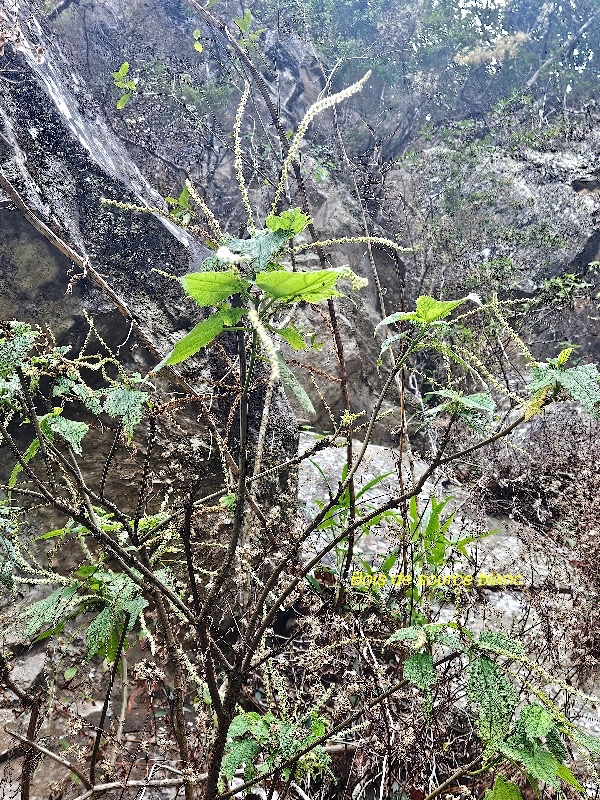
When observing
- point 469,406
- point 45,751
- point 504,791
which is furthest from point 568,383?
point 45,751

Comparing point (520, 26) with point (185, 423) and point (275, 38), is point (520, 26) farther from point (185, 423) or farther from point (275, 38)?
point (185, 423)

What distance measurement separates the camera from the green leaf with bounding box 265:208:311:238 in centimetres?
65

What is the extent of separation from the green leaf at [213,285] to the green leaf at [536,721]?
2.57 feet

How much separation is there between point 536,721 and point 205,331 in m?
0.78

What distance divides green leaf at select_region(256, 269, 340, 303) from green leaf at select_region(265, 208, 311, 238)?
89mm

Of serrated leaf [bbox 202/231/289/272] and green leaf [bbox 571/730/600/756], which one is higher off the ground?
serrated leaf [bbox 202/231/289/272]

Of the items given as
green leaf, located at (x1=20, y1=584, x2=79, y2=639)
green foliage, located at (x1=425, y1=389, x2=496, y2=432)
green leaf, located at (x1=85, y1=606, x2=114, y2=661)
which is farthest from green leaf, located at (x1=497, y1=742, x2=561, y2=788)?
green leaf, located at (x1=20, y1=584, x2=79, y2=639)

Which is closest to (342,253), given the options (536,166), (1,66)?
(536,166)

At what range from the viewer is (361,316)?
6.16m

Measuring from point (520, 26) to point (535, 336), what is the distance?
627 cm

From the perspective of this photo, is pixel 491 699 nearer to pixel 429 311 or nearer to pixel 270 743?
pixel 270 743

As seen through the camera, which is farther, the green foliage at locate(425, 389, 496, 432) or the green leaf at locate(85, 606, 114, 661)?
the green leaf at locate(85, 606, 114, 661)

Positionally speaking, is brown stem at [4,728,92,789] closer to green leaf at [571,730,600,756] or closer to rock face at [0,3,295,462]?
green leaf at [571,730,600,756]

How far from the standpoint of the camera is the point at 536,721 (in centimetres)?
82
